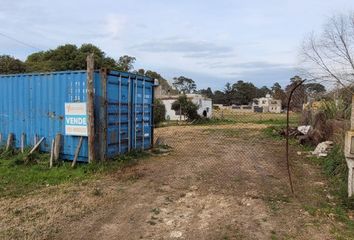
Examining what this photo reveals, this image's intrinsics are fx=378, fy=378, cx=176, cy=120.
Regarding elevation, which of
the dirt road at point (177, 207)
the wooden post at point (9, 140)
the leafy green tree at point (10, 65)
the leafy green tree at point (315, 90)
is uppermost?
the leafy green tree at point (10, 65)

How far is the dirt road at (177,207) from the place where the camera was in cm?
518

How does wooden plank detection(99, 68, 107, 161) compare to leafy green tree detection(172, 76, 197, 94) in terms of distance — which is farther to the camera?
leafy green tree detection(172, 76, 197, 94)

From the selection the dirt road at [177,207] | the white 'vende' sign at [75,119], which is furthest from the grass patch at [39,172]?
the white 'vende' sign at [75,119]

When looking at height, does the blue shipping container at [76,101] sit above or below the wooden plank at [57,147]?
above

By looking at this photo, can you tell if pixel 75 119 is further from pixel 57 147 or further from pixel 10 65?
pixel 10 65

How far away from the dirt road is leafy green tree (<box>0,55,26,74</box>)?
2643 cm

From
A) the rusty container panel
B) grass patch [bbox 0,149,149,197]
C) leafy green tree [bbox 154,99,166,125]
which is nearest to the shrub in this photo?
grass patch [bbox 0,149,149,197]

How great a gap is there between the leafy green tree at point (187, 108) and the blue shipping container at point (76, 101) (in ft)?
69.5

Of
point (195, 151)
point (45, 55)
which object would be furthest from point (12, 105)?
point (45, 55)

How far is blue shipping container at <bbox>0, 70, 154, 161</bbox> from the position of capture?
996 centimetres

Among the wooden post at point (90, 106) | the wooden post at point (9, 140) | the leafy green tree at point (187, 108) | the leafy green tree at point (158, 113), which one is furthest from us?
the leafy green tree at point (187, 108)

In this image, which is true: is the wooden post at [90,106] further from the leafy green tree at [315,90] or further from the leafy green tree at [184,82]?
the leafy green tree at [184,82]

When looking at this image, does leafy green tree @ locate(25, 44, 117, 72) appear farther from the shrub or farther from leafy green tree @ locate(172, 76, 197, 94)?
leafy green tree @ locate(172, 76, 197, 94)

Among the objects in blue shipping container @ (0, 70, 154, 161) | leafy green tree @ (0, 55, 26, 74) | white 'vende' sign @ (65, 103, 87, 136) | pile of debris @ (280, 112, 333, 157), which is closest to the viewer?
white 'vende' sign @ (65, 103, 87, 136)
